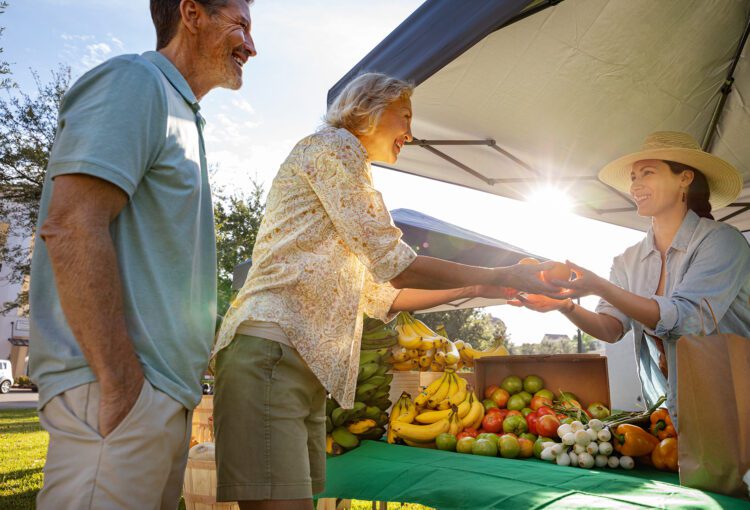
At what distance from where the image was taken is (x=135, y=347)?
1.26 meters

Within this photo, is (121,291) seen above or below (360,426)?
above

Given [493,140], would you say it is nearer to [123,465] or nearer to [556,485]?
[556,485]

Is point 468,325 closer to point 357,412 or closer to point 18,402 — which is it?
point 18,402

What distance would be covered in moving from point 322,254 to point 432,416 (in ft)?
5.58

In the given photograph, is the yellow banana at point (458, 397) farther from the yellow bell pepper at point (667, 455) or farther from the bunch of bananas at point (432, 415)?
the yellow bell pepper at point (667, 455)

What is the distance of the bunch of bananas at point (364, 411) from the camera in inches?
120

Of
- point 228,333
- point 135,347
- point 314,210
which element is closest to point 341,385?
point 228,333

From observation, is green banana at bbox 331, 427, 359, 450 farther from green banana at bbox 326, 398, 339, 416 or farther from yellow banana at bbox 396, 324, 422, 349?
yellow banana at bbox 396, 324, 422, 349

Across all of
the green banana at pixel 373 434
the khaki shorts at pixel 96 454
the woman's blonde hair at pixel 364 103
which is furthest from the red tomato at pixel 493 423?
the khaki shorts at pixel 96 454

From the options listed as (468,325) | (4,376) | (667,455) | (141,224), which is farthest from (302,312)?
(468,325)

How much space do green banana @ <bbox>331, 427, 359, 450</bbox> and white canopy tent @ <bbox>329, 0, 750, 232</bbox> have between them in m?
1.94

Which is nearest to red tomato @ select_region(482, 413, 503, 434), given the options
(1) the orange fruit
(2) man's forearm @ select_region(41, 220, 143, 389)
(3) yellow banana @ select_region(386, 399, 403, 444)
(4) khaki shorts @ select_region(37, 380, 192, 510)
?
(3) yellow banana @ select_region(386, 399, 403, 444)

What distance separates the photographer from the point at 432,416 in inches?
125

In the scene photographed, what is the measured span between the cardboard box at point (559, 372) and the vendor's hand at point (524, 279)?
36.4 inches
